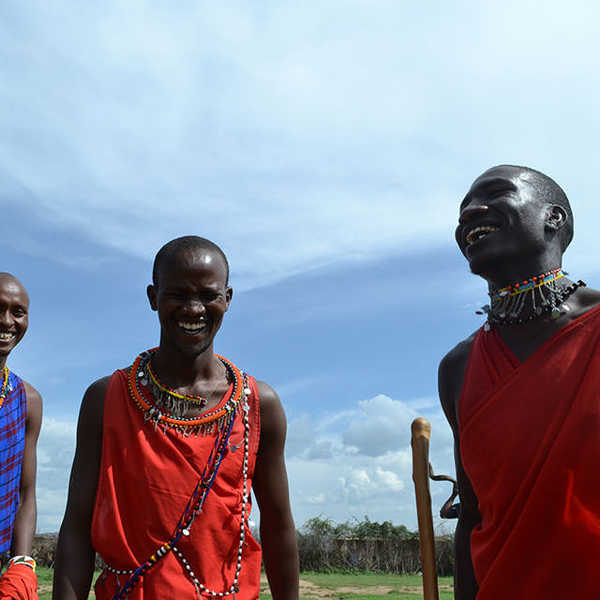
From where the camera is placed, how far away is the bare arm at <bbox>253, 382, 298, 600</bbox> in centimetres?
429

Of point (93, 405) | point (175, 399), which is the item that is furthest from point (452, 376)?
point (93, 405)

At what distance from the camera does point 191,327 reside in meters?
4.07

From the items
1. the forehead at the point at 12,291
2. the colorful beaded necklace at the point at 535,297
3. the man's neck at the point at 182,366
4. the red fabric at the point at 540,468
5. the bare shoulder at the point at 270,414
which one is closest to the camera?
the red fabric at the point at 540,468

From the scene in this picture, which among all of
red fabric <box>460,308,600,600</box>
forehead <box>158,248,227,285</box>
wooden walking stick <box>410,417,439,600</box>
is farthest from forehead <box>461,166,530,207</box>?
forehead <box>158,248,227,285</box>

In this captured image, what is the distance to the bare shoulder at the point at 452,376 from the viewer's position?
3.82 meters

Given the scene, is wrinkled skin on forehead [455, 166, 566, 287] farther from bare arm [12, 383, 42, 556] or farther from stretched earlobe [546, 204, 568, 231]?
bare arm [12, 383, 42, 556]

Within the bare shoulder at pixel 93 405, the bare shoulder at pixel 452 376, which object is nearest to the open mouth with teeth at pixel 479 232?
the bare shoulder at pixel 452 376

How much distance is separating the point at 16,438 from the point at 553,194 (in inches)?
157

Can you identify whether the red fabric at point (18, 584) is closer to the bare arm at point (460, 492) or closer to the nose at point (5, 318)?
the nose at point (5, 318)

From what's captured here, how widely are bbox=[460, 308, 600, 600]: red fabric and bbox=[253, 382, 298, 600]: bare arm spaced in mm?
1231

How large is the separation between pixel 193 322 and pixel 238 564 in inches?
51.0

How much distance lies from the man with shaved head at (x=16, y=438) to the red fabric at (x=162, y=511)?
1.54 meters

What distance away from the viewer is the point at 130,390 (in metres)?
4.22

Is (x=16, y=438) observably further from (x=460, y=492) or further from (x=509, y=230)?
(x=509, y=230)
